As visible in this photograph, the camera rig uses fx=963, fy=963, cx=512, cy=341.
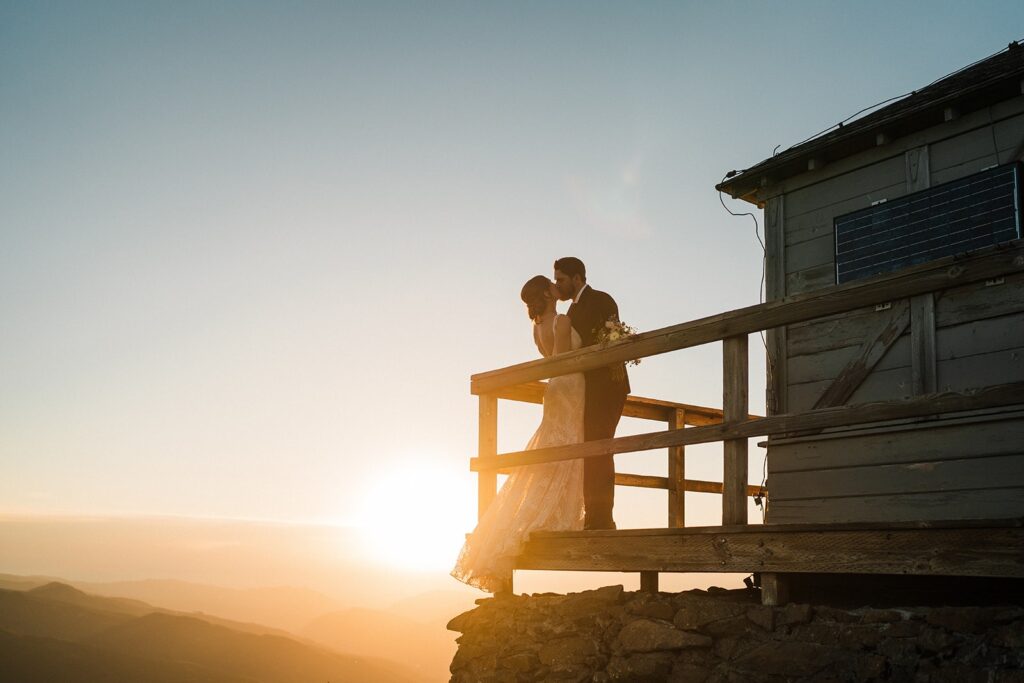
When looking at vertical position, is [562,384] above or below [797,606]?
above

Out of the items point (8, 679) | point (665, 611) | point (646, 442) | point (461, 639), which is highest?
point (646, 442)

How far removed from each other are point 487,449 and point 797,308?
3409 millimetres

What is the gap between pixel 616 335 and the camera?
7.65m

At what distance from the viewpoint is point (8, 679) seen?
530 feet

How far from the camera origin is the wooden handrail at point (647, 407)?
29.2ft

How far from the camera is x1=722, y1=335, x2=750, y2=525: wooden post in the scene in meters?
6.21

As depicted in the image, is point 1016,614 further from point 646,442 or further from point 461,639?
point 461,639

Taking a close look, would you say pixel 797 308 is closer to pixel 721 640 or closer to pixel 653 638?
pixel 721 640

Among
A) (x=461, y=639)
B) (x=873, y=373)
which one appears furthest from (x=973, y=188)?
(x=461, y=639)

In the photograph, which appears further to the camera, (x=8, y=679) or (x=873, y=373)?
(x=8, y=679)

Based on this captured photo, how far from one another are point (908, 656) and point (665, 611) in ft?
5.86

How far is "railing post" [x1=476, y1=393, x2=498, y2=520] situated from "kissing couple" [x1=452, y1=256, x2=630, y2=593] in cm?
18

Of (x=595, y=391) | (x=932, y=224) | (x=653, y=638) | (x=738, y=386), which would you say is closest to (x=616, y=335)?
(x=595, y=391)

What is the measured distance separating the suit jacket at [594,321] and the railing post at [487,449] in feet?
3.44
